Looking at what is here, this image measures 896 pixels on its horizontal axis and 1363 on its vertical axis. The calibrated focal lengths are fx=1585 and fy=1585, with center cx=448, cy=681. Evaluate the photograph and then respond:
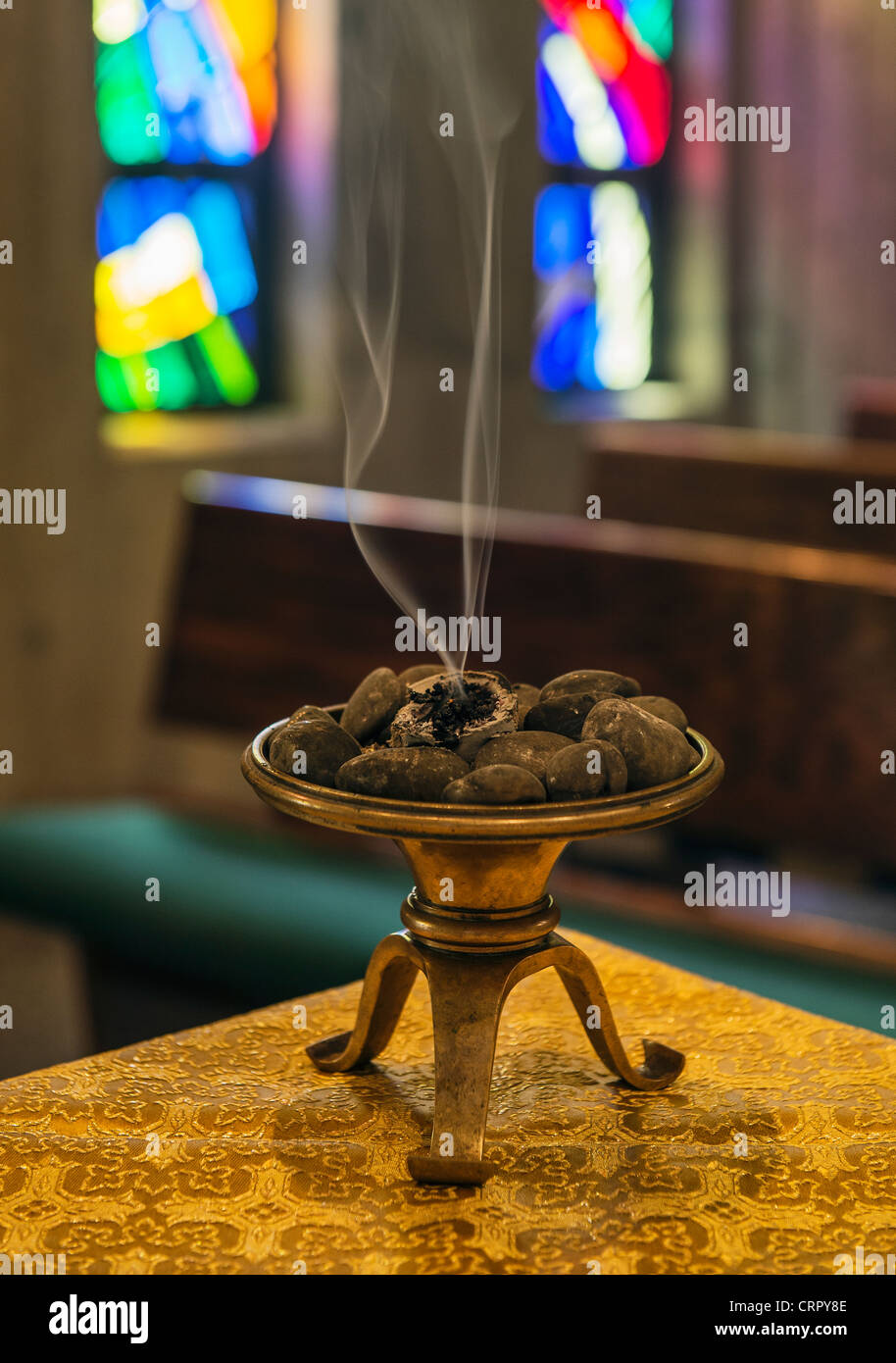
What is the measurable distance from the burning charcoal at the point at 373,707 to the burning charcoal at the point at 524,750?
13cm

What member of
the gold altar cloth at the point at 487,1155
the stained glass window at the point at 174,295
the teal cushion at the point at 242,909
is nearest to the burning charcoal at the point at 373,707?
the gold altar cloth at the point at 487,1155

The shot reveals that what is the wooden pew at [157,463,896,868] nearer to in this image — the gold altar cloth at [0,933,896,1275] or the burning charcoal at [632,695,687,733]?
the gold altar cloth at [0,933,896,1275]

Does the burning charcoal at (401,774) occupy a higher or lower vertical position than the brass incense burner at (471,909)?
higher

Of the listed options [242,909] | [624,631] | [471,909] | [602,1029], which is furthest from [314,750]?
[624,631]

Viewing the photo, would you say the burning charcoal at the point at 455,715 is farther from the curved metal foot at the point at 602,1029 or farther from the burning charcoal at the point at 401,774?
the curved metal foot at the point at 602,1029

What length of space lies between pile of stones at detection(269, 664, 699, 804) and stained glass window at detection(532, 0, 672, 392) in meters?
4.89

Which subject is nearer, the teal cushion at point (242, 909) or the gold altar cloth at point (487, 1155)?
the gold altar cloth at point (487, 1155)

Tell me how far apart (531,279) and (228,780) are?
7.54 ft

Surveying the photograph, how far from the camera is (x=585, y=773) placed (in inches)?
54.5

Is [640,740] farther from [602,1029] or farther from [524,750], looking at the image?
[602,1029]

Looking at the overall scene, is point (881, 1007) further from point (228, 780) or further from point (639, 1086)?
point (228, 780)

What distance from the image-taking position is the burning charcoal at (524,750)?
55.8 inches

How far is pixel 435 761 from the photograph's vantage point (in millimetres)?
1402

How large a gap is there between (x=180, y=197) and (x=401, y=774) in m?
4.40
